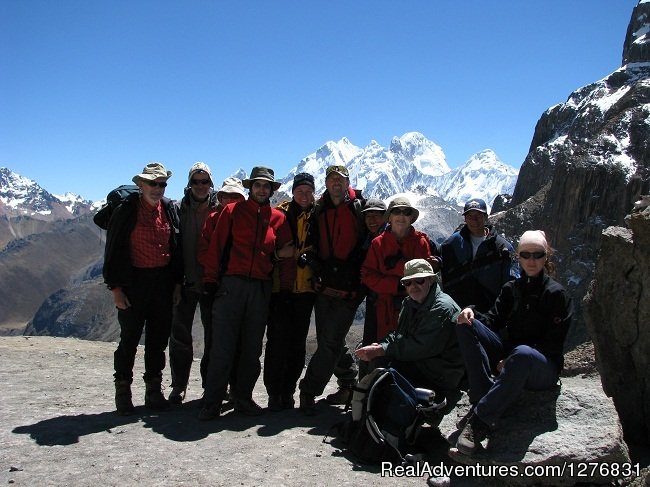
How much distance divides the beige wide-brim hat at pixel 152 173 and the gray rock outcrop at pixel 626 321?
6.78 metres

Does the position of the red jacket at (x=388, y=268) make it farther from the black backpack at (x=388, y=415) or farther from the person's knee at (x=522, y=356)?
the person's knee at (x=522, y=356)

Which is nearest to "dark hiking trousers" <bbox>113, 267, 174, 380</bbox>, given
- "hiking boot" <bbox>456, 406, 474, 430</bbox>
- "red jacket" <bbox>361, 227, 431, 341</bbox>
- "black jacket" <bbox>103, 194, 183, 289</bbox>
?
"black jacket" <bbox>103, 194, 183, 289</bbox>

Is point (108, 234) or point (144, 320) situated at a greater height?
point (108, 234)

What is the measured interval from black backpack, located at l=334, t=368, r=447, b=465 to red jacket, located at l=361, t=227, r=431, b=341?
5.53 ft

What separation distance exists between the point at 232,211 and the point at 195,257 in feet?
4.61

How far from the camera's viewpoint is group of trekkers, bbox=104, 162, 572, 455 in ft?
29.7

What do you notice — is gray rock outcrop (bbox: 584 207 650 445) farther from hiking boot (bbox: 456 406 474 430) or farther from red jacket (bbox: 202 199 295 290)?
red jacket (bbox: 202 199 295 290)

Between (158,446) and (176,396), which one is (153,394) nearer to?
(176,396)

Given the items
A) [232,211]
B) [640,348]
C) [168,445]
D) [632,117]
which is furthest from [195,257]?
[632,117]

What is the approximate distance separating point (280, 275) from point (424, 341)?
299cm

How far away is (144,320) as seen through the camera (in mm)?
9430

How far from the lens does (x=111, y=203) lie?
9.39m

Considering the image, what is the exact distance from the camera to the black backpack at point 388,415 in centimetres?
727

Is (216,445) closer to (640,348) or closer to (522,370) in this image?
(522,370)
